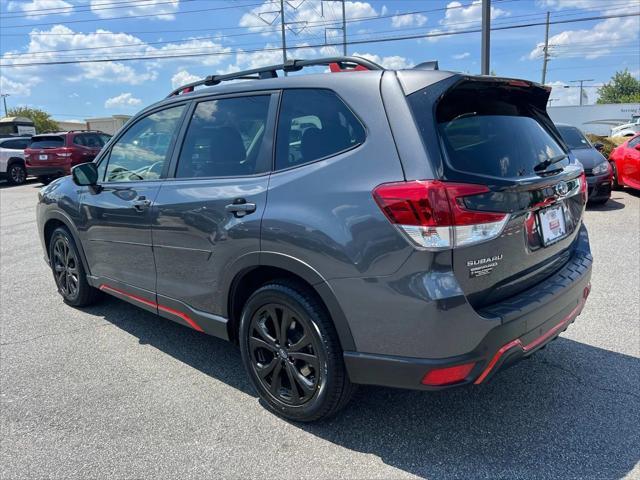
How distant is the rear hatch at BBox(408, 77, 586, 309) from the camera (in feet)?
7.28

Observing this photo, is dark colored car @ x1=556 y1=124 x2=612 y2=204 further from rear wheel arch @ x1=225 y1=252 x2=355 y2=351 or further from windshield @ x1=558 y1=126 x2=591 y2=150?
rear wheel arch @ x1=225 y1=252 x2=355 y2=351

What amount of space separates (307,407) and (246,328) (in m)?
0.59

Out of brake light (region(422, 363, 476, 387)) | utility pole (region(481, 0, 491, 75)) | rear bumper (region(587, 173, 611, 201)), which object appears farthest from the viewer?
utility pole (region(481, 0, 491, 75))

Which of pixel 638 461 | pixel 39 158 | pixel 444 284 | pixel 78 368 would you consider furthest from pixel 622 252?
pixel 39 158

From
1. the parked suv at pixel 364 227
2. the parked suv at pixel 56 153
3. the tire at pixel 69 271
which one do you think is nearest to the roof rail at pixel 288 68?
the parked suv at pixel 364 227

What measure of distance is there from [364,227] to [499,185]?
25.5 inches

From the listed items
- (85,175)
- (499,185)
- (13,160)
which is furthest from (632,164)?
(13,160)

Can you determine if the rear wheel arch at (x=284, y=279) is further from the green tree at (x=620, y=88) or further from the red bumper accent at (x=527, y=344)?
the green tree at (x=620, y=88)

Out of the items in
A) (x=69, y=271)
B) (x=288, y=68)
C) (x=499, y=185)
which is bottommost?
(x=69, y=271)

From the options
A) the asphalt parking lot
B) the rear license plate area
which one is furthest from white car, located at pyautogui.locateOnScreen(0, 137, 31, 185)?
the rear license plate area

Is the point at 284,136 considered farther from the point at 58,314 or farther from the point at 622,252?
the point at 622,252

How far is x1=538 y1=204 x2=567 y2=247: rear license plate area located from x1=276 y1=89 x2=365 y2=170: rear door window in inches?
41.0

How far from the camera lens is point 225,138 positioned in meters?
3.21

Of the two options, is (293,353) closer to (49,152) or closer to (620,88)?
(49,152)
